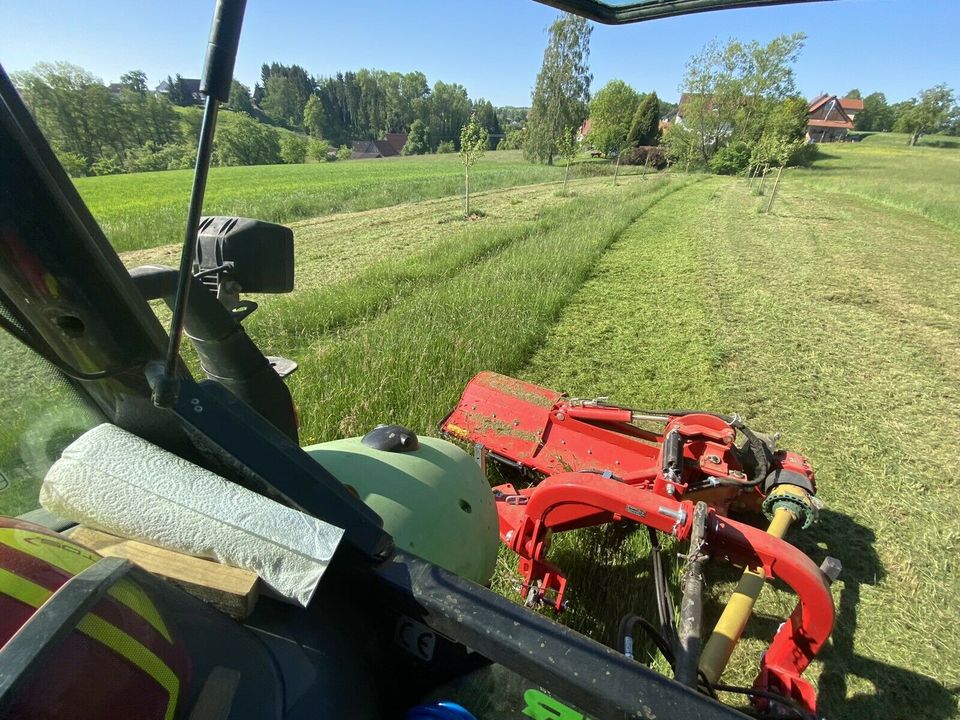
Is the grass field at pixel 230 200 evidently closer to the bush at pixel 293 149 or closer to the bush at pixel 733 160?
the bush at pixel 733 160

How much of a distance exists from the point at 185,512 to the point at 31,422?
18.2 inches

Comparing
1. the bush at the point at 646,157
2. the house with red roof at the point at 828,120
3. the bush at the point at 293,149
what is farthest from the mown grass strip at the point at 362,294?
the house with red roof at the point at 828,120

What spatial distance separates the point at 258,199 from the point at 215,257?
2370 cm

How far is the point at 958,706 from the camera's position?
2.21 metres

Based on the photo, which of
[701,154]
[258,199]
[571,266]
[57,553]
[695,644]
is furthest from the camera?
[701,154]

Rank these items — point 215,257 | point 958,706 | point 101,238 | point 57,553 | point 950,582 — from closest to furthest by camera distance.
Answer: point 57,553 < point 101,238 < point 215,257 < point 958,706 < point 950,582

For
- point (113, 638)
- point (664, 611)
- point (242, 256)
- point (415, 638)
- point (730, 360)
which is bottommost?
point (730, 360)

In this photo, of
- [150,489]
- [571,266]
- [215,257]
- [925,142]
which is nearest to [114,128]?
[215,257]

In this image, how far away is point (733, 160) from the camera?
1594 inches

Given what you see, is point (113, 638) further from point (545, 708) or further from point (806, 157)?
point (806, 157)

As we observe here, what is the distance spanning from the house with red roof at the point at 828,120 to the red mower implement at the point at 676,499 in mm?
84901

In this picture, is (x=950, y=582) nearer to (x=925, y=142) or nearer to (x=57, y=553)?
(x=57, y=553)

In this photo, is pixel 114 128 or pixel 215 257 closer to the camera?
pixel 215 257

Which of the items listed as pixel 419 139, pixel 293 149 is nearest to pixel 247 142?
pixel 293 149
